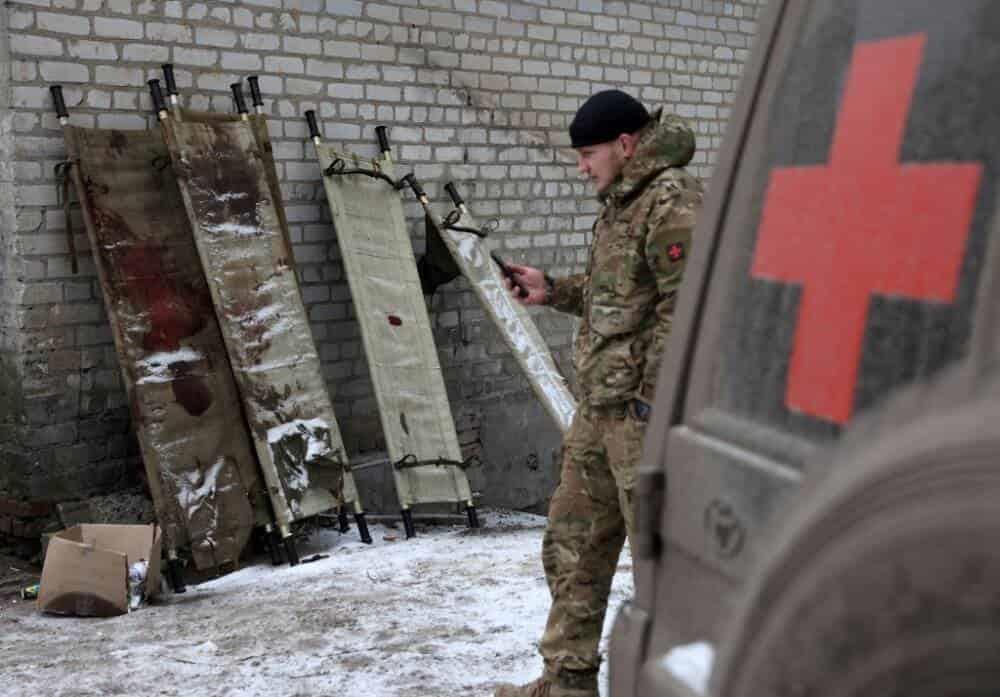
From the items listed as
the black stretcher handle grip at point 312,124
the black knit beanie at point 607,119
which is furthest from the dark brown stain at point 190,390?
the black knit beanie at point 607,119

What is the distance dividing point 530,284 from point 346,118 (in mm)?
3047

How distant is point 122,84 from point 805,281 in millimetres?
4482

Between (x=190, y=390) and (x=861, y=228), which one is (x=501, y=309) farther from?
(x=861, y=228)

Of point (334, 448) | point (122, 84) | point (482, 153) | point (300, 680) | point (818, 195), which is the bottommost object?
point (300, 680)

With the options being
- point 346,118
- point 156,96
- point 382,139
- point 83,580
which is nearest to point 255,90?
point 156,96

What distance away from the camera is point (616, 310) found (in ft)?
10.1

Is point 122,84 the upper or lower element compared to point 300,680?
upper

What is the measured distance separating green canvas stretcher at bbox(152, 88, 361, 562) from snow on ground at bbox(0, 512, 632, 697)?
373 millimetres

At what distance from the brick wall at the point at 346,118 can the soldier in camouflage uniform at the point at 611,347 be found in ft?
9.19

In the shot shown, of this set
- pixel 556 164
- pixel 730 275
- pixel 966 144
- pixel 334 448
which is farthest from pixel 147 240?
pixel 966 144

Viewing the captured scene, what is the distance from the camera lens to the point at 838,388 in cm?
132

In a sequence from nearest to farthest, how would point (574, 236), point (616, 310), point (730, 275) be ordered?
point (730, 275), point (616, 310), point (574, 236)

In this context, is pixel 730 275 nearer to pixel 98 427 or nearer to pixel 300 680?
pixel 300 680

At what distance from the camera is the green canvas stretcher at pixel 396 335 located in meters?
5.77
